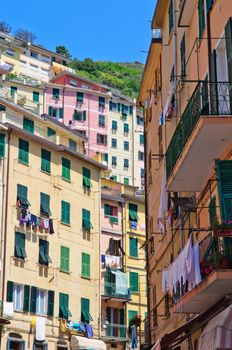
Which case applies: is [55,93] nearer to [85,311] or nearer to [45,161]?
[45,161]

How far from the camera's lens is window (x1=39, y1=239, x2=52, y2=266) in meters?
43.9

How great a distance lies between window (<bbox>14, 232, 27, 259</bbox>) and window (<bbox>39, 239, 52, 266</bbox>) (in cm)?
157

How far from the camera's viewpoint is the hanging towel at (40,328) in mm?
41969

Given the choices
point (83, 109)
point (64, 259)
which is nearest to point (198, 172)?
point (64, 259)

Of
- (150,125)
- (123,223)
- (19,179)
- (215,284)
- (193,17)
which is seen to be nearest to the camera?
(215,284)

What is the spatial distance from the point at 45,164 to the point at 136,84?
107 m

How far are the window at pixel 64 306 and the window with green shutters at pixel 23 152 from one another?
29.2ft

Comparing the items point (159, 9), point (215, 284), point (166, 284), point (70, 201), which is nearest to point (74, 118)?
point (70, 201)

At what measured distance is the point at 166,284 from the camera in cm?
2262

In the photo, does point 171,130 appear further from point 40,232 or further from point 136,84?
point 136,84

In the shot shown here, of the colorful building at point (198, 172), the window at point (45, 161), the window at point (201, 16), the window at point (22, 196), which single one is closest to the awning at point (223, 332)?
the colorful building at point (198, 172)

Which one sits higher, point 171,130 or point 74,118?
point 74,118

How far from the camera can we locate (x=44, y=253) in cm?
4422

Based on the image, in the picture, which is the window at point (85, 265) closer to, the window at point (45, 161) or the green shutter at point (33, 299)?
the green shutter at point (33, 299)
